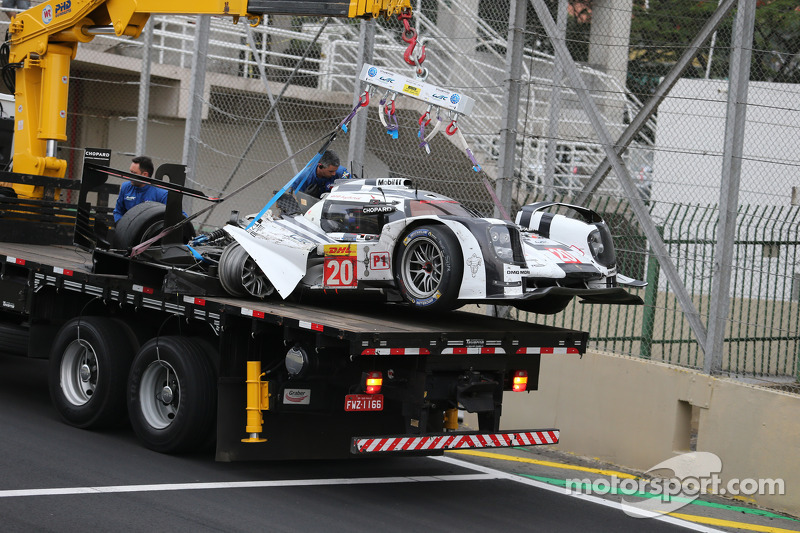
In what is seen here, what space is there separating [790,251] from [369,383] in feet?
14.0

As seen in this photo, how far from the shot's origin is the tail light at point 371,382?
7383mm

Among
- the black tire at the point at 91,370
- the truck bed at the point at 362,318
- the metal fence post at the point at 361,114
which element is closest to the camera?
the truck bed at the point at 362,318

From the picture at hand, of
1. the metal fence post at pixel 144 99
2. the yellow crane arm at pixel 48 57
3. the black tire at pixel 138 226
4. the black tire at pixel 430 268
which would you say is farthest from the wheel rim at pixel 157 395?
the metal fence post at pixel 144 99

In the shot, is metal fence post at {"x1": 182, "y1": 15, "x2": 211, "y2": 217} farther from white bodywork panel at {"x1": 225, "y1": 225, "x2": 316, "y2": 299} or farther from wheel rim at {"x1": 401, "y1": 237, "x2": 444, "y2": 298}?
wheel rim at {"x1": 401, "y1": 237, "x2": 444, "y2": 298}

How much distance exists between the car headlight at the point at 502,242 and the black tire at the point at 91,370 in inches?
128

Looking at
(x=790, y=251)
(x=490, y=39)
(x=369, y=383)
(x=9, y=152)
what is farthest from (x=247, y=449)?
(x=9, y=152)

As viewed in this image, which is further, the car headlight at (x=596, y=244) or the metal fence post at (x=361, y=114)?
the metal fence post at (x=361, y=114)

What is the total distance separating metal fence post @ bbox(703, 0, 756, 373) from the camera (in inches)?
358

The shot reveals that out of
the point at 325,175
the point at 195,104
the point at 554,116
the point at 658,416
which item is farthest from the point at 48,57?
the point at 658,416

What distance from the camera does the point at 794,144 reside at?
9.70 metres

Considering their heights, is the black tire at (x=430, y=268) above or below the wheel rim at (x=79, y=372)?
above

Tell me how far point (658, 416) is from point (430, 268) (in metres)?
2.79

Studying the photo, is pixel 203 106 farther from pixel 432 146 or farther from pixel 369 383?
pixel 369 383

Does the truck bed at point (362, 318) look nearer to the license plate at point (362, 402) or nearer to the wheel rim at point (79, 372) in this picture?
the license plate at point (362, 402)
